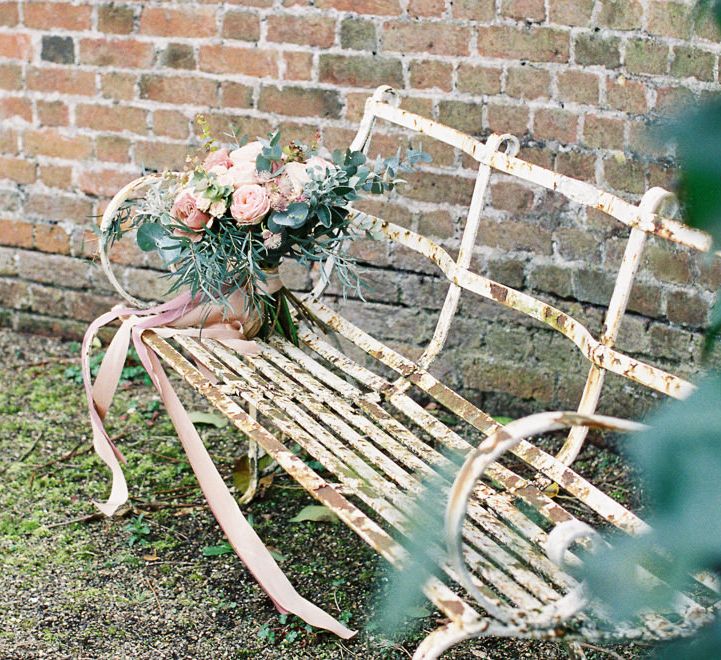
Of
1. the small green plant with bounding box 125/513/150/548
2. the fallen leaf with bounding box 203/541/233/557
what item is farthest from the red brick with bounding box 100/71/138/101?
the fallen leaf with bounding box 203/541/233/557

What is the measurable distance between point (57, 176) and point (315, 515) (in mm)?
1724

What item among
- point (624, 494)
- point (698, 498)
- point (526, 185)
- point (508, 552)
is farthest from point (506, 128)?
point (698, 498)

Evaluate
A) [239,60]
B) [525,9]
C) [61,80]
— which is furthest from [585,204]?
[61,80]

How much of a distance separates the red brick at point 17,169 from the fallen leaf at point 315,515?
5.81 ft

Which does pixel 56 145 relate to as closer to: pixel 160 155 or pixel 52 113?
pixel 52 113

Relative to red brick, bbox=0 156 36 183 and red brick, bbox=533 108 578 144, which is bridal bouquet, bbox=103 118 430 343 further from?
red brick, bbox=0 156 36 183

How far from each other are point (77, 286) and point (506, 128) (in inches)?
68.5

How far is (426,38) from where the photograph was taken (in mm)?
2971

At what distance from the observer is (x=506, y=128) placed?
9.67 ft

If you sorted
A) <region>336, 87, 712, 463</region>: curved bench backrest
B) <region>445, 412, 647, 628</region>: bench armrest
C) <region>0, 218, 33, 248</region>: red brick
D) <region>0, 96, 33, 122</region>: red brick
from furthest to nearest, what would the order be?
<region>0, 218, 33, 248</region>: red brick
<region>0, 96, 33, 122</region>: red brick
<region>336, 87, 712, 463</region>: curved bench backrest
<region>445, 412, 647, 628</region>: bench armrest

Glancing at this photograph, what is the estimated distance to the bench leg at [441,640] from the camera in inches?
54.0

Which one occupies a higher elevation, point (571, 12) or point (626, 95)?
point (571, 12)

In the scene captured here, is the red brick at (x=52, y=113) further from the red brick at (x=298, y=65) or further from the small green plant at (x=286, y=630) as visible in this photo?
the small green plant at (x=286, y=630)

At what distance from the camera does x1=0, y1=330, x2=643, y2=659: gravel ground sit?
2148mm
